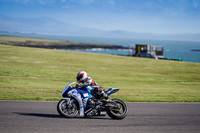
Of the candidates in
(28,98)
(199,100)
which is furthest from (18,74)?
(199,100)

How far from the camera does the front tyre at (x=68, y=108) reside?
8.56 m

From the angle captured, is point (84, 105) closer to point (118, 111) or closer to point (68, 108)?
point (68, 108)

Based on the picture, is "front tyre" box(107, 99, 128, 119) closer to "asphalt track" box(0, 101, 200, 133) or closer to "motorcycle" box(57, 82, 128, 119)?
"motorcycle" box(57, 82, 128, 119)

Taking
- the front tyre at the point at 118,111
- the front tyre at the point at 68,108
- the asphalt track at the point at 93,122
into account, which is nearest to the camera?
the asphalt track at the point at 93,122

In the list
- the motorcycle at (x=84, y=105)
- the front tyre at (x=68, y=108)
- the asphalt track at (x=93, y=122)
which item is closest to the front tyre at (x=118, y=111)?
the motorcycle at (x=84, y=105)

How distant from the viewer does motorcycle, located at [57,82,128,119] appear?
859 cm

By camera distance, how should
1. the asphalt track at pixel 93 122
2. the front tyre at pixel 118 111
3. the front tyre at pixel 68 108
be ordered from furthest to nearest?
the front tyre at pixel 118 111 < the front tyre at pixel 68 108 < the asphalt track at pixel 93 122

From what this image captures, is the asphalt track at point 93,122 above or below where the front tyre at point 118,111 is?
below

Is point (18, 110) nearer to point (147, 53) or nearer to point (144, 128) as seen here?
point (144, 128)

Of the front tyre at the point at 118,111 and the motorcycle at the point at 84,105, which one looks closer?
the motorcycle at the point at 84,105

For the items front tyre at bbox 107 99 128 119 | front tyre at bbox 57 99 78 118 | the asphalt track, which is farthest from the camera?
front tyre at bbox 107 99 128 119

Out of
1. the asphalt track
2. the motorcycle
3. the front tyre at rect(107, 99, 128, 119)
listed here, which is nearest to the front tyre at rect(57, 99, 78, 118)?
the motorcycle

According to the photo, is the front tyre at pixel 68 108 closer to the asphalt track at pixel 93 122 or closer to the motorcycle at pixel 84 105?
the motorcycle at pixel 84 105

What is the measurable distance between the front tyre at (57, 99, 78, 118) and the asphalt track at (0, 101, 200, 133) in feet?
0.59
